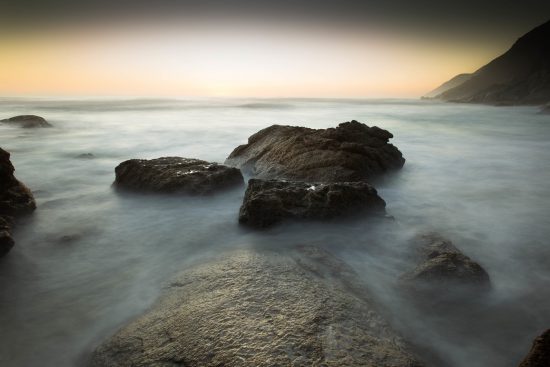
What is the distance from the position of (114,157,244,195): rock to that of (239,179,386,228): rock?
1.82 metres

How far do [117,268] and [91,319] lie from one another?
1.08 meters

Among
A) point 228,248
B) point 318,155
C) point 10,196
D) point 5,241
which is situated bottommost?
point 228,248

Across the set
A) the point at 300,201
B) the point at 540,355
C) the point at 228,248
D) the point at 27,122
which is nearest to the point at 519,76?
the point at 27,122

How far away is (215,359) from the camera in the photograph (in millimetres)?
2320

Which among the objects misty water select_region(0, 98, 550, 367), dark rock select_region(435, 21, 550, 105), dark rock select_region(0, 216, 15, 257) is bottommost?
misty water select_region(0, 98, 550, 367)

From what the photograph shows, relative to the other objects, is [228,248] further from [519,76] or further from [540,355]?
[519,76]

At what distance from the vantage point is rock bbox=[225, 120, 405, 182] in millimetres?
7434

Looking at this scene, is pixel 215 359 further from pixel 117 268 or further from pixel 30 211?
pixel 30 211

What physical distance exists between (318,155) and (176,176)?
122 inches

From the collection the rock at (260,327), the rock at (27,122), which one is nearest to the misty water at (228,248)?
the rock at (260,327)

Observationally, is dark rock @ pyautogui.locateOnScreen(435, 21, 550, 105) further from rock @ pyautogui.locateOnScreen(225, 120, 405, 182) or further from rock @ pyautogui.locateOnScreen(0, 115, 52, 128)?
rock @ pyautogui.locateOnScreen(0, 115, 52, 128)

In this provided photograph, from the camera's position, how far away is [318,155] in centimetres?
773

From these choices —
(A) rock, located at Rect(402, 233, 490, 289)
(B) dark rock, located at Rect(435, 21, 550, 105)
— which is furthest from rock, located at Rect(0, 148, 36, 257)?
(B) dark rock, located at Rect(435, 21, 550, 105)

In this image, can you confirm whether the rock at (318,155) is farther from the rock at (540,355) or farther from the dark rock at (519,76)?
the dark rock at (519,76)
